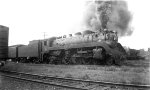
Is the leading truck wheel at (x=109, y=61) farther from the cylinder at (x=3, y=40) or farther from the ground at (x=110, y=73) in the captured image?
the cylinder at (x=3, y=40)

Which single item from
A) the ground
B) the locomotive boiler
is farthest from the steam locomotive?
the ground

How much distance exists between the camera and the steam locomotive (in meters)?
14.4

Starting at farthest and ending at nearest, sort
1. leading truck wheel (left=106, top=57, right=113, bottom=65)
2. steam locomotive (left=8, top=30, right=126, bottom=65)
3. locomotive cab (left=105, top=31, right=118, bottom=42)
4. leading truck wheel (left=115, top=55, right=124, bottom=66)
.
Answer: locomotive cab (left=105, top=31, right=118, bottom=42) → leading truck wheel (left=106, top=57, right=113, bottom=65) → steam locomotive (left=8, top=30, right=126, bottom=65) → leading truck wheel (left=115, top=55, right=124, bottom=66)

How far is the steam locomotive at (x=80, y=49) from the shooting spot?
1439cm

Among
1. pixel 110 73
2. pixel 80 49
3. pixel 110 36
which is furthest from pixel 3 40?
pixel 110 36

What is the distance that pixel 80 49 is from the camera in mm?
16328

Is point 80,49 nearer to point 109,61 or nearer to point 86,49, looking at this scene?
point 86,49

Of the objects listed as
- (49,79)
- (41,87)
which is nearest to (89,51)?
(49,79)

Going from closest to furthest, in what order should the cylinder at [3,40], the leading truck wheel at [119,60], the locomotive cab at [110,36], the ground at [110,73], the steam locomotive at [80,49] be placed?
the ground at [110,73]
the cylinder at [3,40]
the leading truck wheel at [119,60]
the steam locomotive at [80,49]
the locomotive cab at [110,36]

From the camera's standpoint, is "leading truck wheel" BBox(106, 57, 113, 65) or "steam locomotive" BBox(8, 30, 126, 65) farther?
"leading truck wheel" BBox(106, 57, 113, 65)

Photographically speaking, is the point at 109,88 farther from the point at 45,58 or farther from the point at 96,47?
the point at 45,58

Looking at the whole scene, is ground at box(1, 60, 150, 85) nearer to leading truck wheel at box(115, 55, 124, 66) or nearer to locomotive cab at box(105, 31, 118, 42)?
leading truck wheel at box(115, 55, 124, 66)

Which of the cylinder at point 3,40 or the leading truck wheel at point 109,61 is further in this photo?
the leading truck wheel at point 109,61

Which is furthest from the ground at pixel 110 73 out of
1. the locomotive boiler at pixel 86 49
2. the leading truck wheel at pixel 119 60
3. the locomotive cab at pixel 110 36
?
the locomotive cab at pixel 110 36
